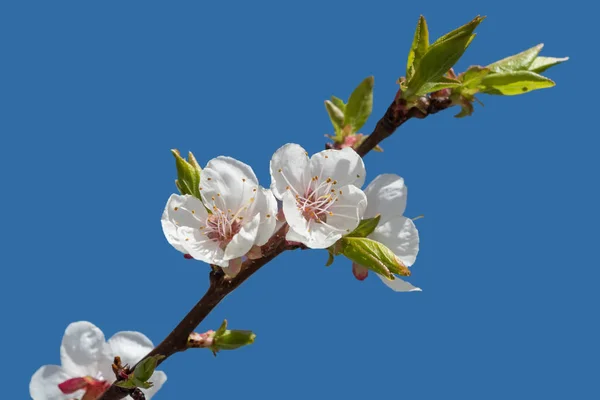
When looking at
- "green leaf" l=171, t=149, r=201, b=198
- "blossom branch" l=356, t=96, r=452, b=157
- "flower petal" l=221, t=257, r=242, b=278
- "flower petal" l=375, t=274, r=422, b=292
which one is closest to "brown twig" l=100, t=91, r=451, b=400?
"blossom branch" l=356, t=96, r=452, b=157

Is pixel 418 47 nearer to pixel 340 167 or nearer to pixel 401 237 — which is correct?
pixel 340 167

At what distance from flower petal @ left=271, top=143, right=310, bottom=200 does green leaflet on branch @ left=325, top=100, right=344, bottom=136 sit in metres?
0.57

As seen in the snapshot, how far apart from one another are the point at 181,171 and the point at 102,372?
98cm

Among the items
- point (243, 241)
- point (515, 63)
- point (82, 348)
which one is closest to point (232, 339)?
point (243, 241)

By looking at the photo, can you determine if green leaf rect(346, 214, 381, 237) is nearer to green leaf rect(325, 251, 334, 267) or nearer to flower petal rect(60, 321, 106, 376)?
green leaf rect(325, 251, 334, 267)

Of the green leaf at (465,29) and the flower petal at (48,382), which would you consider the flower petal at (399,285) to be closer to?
the green leaf at (465,29)

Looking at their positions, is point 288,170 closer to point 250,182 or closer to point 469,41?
point 250,182

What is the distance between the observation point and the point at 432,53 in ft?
8.84

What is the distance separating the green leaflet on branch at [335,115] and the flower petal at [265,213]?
0.69m

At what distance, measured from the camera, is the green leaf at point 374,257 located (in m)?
2.54

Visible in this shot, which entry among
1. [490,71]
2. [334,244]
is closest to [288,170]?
[334,244]

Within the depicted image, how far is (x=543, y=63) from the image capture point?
2.98 m

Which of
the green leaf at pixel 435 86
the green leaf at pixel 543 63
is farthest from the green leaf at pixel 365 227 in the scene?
the green leaf at pixel 543 63

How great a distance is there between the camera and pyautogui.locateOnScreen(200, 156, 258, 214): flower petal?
2.68 meters
